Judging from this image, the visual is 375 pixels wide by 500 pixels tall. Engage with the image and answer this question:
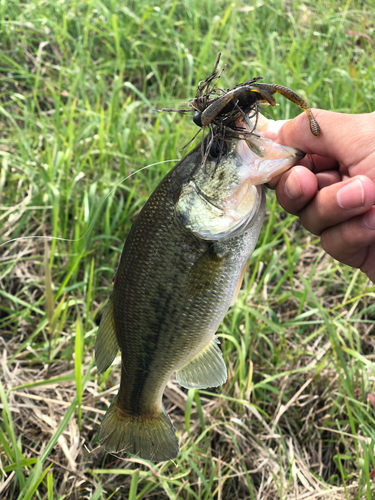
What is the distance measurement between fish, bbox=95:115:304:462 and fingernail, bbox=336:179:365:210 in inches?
8.1

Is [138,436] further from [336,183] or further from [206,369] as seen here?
[336,183]

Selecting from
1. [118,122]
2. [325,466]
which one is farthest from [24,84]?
[325,466]

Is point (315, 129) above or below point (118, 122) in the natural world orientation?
above

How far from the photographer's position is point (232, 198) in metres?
1.51

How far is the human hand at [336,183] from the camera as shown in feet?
5.08

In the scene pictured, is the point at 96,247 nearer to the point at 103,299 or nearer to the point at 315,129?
the point at 103,299

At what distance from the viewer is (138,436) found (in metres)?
1.76

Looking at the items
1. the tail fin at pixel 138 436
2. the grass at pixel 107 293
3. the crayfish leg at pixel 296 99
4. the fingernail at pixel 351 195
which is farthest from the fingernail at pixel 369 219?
the tail fin at pixel 138 436

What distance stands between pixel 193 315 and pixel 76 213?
1642mm

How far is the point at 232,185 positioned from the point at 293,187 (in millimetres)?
291

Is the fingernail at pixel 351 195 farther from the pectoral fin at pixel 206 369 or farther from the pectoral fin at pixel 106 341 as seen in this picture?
the pectoral fin at pixel 106 341

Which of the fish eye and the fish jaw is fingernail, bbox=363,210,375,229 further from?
the fish eye

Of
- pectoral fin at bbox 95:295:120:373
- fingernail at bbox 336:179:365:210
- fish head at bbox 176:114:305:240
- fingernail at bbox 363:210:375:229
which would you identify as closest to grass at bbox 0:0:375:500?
pectoral fin at bbox 95:295:120:373

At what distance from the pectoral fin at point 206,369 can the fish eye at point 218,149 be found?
Answer: 716mm
